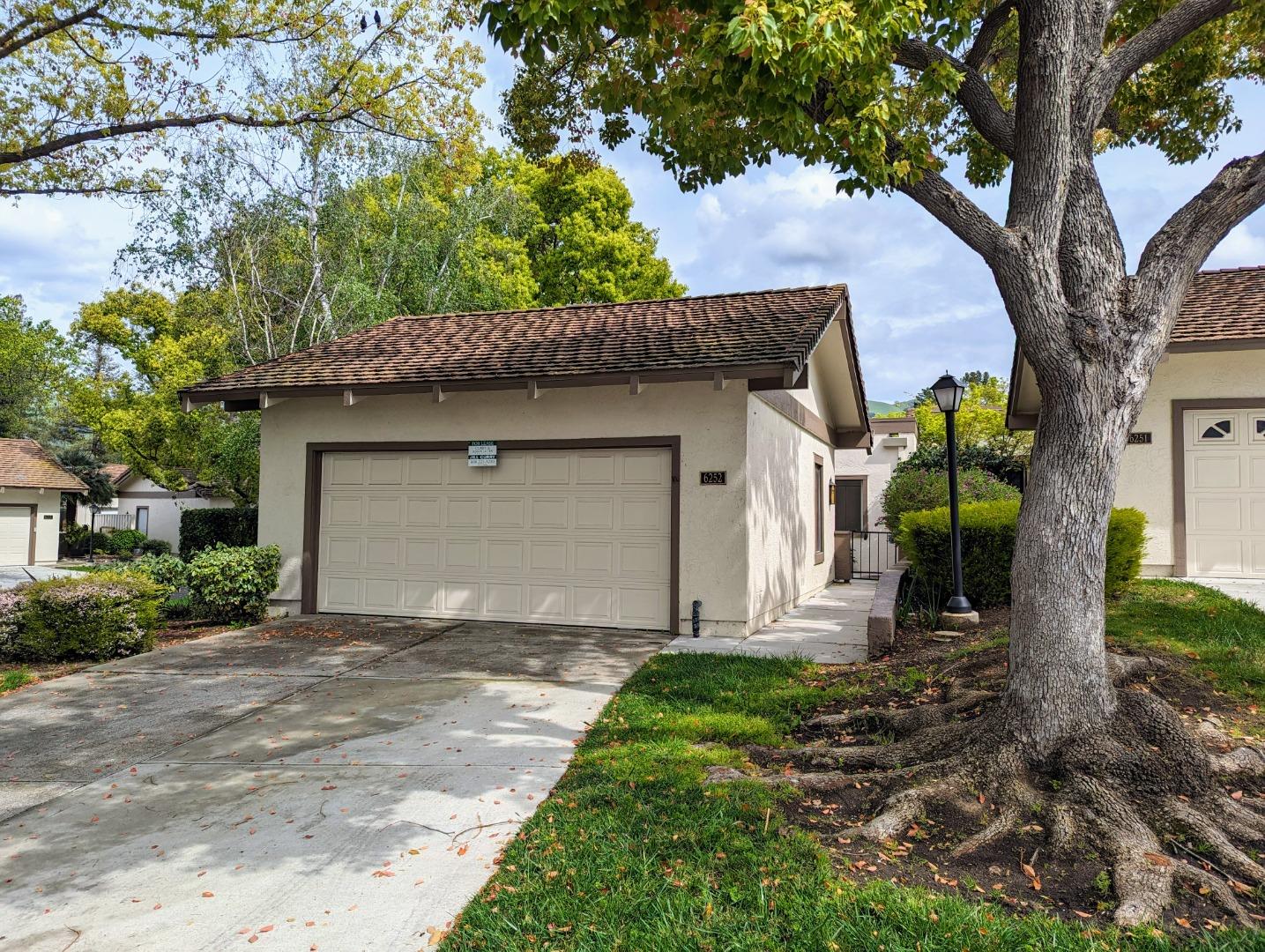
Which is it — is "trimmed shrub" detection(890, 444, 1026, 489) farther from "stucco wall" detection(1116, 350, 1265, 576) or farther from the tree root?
the tree root

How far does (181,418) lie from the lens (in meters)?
21.3

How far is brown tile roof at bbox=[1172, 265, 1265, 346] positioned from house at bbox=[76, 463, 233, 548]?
33715 mm

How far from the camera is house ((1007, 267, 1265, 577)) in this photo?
1072cm

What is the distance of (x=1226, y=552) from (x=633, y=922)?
38.6ft

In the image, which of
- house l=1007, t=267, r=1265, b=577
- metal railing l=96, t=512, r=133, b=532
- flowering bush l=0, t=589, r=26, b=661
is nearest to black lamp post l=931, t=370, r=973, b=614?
house l=1007, t=267, r=1265, b=577

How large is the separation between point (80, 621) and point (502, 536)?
477 centimetres

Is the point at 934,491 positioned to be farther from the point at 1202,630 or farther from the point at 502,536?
the point at 502,536

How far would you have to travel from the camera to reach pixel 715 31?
3.72m

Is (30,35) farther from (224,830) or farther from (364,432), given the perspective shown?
(224,830)

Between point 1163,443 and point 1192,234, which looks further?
point 1163,443

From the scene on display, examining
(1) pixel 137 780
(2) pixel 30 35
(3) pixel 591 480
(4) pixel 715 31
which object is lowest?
(1) pixel 137 780

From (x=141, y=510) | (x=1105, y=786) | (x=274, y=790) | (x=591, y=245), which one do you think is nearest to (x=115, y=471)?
(x=141, y=510)

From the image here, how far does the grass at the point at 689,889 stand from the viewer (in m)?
2.79

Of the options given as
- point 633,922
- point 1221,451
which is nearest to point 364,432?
point 633,922
